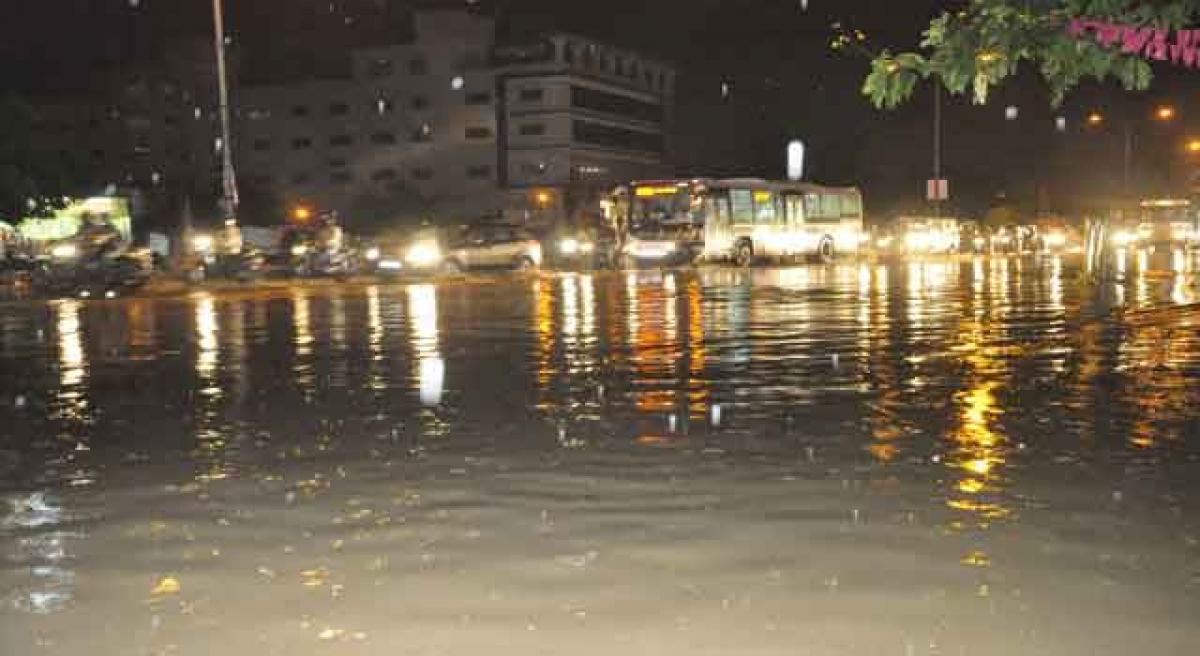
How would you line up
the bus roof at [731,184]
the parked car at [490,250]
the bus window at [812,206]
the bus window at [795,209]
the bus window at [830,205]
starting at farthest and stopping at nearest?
the bus window at [830,205] → the bus window at [812,206] → the bus window at [795,209] → the bus roof at [731,184] → the parked car at [490,250]

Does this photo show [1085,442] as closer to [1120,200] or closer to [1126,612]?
[1126,612]

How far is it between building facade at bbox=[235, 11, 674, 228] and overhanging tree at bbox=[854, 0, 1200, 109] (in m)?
82.3

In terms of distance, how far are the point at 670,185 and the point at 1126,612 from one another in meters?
39.9

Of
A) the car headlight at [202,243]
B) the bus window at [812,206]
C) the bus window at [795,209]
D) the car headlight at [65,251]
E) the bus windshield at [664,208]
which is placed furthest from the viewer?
the bus window at [812,206]

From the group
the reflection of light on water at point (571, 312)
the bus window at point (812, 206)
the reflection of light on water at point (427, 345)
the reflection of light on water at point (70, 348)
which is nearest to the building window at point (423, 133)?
the bus window at point (812, 206)

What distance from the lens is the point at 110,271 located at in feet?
106

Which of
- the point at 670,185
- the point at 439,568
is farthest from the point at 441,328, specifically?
the point at 670,185

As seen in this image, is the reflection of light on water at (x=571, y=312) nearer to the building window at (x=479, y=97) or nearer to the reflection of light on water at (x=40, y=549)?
the reflection of light on water at (x=40, y=549)

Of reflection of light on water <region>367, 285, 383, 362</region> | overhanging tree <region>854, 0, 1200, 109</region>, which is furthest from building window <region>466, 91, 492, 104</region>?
overhanging tree <region>854, 0, 1200, 109</region>

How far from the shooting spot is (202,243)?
39375 mm

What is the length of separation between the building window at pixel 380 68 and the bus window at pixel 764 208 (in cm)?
5458

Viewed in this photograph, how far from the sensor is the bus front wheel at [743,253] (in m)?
45.9

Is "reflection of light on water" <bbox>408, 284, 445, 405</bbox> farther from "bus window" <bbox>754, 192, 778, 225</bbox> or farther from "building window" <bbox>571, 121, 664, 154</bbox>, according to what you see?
"building window" <bbox>571, 121, 664, 154</bbox>

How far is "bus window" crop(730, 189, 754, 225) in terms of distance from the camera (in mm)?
45531
